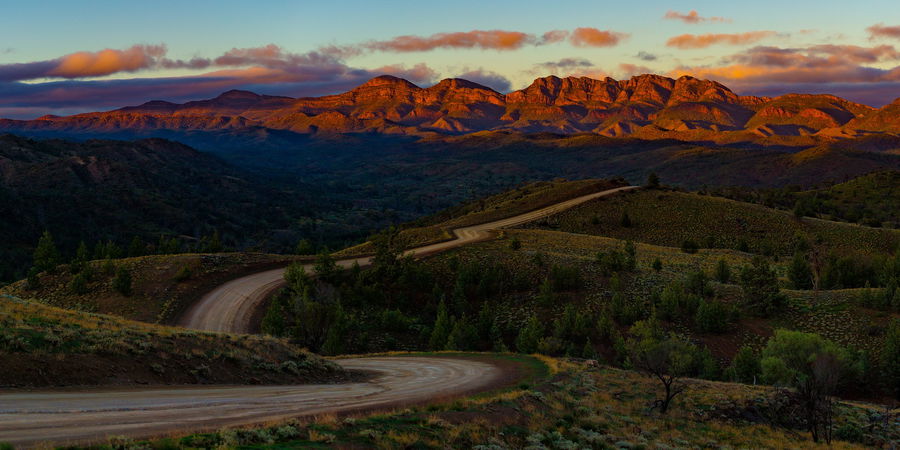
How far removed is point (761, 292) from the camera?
174ft

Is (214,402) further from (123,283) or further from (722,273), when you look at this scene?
(722,273)

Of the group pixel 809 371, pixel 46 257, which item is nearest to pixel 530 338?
pixel 809 371

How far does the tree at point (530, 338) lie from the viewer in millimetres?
45844

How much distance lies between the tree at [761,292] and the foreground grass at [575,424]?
20132 mm

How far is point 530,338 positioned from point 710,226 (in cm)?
6860

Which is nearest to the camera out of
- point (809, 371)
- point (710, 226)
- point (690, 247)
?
point (809, 371)

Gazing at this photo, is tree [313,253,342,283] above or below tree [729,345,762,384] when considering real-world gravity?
above

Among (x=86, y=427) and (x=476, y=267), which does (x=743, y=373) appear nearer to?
(x=476, y=267)

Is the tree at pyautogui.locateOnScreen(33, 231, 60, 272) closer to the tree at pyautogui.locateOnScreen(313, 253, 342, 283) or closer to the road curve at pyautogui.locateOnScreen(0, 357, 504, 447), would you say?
the tree at pyautogui.locateOnScreen(313, 253, 342, 283)

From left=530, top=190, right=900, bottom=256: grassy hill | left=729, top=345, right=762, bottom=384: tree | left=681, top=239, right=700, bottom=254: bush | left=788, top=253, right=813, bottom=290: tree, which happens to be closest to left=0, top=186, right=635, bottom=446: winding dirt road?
left=729, top=345, right=762, bottom=384: tree

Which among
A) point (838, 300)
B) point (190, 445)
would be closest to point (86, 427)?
point (190, 445)

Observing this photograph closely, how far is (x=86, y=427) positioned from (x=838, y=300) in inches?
2333

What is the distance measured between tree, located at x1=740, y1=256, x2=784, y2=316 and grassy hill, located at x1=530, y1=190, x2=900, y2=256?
39.0m

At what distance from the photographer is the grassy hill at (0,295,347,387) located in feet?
62.0
